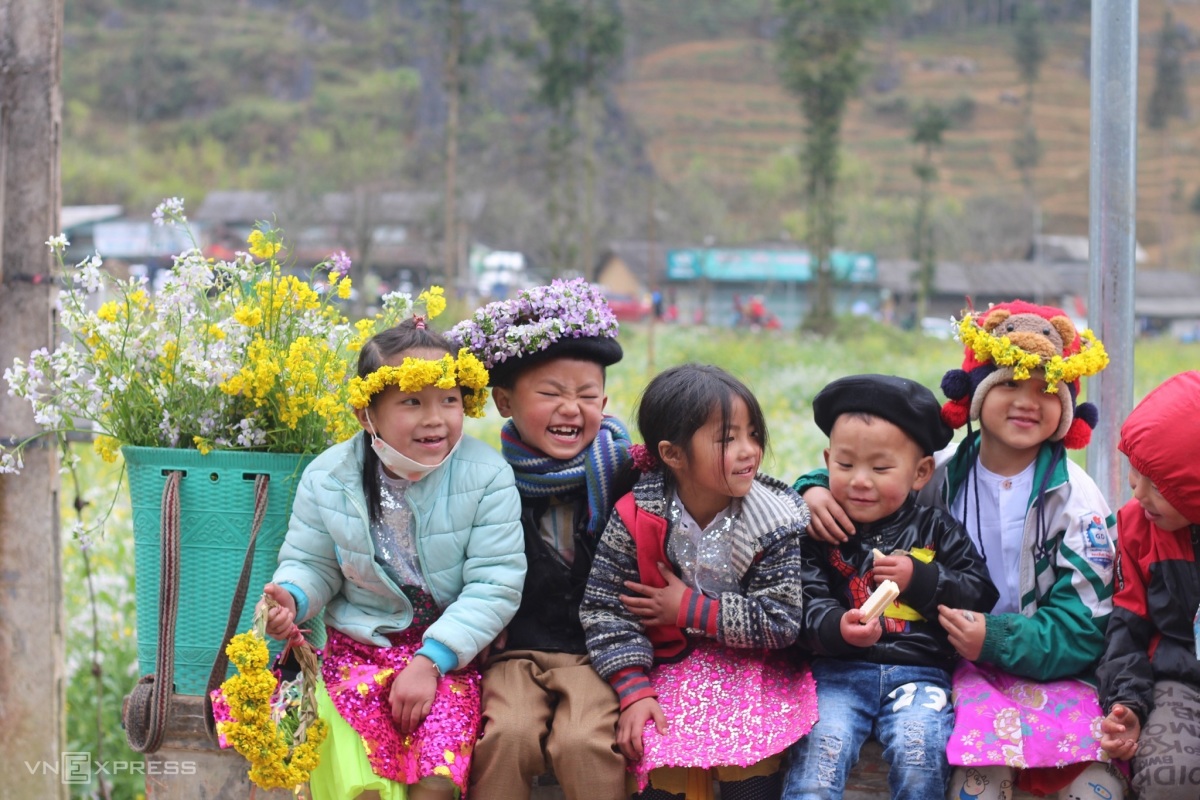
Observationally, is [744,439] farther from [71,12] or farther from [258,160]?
[71,12]

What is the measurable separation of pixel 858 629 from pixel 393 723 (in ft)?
3.34

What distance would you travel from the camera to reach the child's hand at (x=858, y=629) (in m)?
2.52

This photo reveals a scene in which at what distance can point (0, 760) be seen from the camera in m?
3.60

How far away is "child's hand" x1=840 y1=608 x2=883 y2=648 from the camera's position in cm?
252

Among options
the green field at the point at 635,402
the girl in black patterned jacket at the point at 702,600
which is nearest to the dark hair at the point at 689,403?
the girl in black patterned jacket at the point at 702,600

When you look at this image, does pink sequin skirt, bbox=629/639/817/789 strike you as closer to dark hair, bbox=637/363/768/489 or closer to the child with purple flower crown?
the child with purple flower crown

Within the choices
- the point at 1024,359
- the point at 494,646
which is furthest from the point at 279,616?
the point at 1024,359

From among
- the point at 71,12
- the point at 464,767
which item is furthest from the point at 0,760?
the point at 71,12

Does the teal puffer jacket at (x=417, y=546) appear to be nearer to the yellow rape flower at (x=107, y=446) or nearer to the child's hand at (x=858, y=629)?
the yellow rape flower at (x=107, y=446)

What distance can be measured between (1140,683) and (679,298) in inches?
1278

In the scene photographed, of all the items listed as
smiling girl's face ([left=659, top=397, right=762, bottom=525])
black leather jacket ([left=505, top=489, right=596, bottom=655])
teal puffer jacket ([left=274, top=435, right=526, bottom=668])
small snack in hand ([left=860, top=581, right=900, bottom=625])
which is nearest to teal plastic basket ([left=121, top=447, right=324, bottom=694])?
teal puffer jacket ([left=274, top=435, right=526, bottom=668])

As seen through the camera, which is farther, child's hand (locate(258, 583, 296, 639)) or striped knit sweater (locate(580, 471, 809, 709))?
striped knit sweater (locate(580, 471, 809, 709))

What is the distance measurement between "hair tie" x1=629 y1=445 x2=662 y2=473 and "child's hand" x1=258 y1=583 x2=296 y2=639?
87 centimetres

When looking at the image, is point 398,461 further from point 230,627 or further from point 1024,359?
point 1024,359
